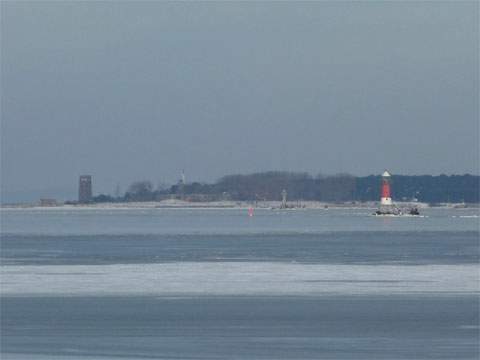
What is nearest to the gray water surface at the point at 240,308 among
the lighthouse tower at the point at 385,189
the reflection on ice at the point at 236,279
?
the reflection on ice at the point at 236,279

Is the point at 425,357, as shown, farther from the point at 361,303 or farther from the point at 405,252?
the point at 405,252

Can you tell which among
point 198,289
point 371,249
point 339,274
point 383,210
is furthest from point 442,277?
point 383,210

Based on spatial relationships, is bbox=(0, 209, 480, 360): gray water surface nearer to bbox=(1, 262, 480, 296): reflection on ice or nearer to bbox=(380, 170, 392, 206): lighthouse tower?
bbox=(1, 262, 480, 296): reflection on ice

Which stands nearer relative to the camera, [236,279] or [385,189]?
[236,279]

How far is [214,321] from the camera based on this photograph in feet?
52.5

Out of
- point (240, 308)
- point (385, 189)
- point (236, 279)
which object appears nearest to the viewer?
point (240, 308)

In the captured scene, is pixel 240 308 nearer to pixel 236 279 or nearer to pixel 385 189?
pixel 236 279

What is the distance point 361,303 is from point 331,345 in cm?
393

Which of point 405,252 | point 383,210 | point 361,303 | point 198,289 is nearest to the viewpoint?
point 361,303

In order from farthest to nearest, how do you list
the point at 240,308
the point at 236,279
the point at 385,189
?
the point at 385,189
the point at 236,279
the point at 240,308

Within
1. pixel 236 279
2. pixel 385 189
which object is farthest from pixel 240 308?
pixel 385 189

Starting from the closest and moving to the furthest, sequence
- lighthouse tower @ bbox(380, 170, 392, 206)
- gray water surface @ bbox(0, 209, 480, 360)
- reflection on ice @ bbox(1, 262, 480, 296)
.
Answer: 1. gray water surface @ bbox(0, 209, 480, 360)
2. reflection on ice @ bbox(1, 262, 480, 296)
3. lighthouse tower @ bbox(380, 170, 392, 206)

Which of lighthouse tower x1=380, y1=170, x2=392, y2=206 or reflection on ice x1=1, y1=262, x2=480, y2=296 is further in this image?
lighthouse tower x1=380, y1=170, x2=392, y2=206

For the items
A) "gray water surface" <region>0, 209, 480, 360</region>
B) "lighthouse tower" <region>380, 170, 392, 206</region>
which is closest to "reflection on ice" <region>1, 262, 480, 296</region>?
"gray water surface" <region>0, 209, 480, 360</region>
